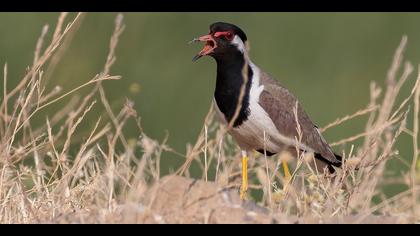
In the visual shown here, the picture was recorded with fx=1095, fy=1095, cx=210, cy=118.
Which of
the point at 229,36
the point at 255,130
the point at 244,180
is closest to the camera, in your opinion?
the point at 244,180

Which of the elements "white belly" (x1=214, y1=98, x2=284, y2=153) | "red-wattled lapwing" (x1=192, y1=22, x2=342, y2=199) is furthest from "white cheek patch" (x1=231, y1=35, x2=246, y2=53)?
"white belly" (x1=214, y1=98, x2=284, y2=153)

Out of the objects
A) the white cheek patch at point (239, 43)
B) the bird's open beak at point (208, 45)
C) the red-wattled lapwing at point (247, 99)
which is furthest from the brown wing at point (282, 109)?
the bird's open beak at point (208, 45)

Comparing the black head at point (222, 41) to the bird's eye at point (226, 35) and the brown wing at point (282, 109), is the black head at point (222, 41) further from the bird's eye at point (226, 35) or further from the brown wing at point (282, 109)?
the brown wing at point (282, 109)

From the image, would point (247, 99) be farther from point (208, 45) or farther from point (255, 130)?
point (208, 45)

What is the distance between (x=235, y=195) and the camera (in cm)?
320

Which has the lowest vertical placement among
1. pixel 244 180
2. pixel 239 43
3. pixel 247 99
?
pixel 244 180

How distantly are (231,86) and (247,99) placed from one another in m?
0.10

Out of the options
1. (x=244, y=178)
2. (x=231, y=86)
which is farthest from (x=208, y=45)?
(x=244, y=178)

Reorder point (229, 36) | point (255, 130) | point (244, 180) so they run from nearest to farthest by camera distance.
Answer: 1. point (244, 180)
2. point (255, 130)
3. point (229, 36)

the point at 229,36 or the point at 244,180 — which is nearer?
the point at 244,180

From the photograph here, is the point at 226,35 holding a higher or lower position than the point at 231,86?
higher

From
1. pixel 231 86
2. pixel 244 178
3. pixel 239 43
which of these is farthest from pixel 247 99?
pixel 244 178

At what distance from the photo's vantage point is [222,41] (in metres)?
4.85
